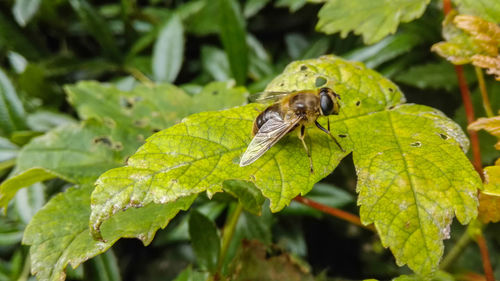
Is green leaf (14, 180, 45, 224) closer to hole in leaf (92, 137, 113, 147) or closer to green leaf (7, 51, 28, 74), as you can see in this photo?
hole in leaf (92, 137, 113, 147)

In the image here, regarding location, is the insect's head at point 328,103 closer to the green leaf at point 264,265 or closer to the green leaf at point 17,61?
the green leaf at point 264,265

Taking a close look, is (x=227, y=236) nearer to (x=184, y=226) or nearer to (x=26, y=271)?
(x=184, y=226)

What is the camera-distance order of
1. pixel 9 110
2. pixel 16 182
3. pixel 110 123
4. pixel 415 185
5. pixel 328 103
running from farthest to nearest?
pixel 9 110
pixel 110 123
pixel 16 182
pixel 328 103
pixel 415 185

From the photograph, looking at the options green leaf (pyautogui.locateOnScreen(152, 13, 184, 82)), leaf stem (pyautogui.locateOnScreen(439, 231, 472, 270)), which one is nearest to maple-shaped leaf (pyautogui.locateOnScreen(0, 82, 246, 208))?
green leaf (pyautogui.locateOnScreen(152, 13, 184, 82))

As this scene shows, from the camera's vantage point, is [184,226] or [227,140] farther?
[184,226]

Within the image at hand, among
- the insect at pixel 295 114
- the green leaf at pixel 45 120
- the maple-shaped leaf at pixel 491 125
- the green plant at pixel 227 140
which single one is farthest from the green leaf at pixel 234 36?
the maple-shaped leaf at pixel 491 125

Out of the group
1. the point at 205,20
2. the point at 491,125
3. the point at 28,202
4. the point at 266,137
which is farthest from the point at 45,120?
the point at 491,125
